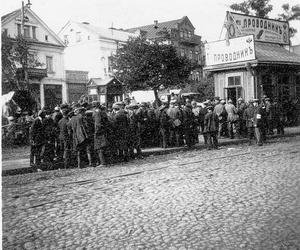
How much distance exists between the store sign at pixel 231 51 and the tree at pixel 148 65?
9781 mm

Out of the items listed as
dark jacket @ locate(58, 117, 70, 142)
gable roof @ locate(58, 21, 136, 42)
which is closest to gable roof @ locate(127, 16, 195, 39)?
gable roof @ locate(58, 21, 136, 42)

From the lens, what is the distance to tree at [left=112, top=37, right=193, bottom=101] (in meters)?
32.6

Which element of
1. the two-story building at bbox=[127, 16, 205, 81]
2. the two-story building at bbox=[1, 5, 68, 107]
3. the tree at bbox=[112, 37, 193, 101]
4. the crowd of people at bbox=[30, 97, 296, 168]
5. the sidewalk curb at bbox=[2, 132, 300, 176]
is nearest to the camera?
the sidewalk curb at bbox=[2, 132, 300, 176]

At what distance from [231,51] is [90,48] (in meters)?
26.5

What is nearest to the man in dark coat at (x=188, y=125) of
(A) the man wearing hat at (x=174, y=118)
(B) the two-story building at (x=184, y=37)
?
(A) the man wearing hat at (x=174, y=118)

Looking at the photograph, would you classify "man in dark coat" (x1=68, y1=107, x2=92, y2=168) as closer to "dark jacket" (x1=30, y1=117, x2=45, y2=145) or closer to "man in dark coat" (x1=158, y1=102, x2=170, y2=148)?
"dark jacket" (x1=30, y1=117, x2=45, y2=145)

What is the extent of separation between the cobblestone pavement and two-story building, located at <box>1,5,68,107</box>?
24.1 m

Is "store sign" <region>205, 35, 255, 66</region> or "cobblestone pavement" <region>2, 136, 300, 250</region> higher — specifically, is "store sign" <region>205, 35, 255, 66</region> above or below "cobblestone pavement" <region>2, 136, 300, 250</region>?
above

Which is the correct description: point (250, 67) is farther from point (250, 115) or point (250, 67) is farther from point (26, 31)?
point (26, 31)

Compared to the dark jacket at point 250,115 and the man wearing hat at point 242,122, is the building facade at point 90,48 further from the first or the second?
the dark jacket at point 250,115

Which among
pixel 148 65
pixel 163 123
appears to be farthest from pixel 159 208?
pixel 148 65

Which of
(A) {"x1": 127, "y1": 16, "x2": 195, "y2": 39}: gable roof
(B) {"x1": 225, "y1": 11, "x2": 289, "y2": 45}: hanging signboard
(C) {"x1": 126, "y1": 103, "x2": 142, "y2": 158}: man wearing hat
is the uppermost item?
(A) {"x1": 127, "y1": 16, "x2": 195, "y2": 39}: gable roof

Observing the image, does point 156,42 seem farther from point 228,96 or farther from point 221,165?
point 221,165

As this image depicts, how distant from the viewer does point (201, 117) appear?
1638cm
